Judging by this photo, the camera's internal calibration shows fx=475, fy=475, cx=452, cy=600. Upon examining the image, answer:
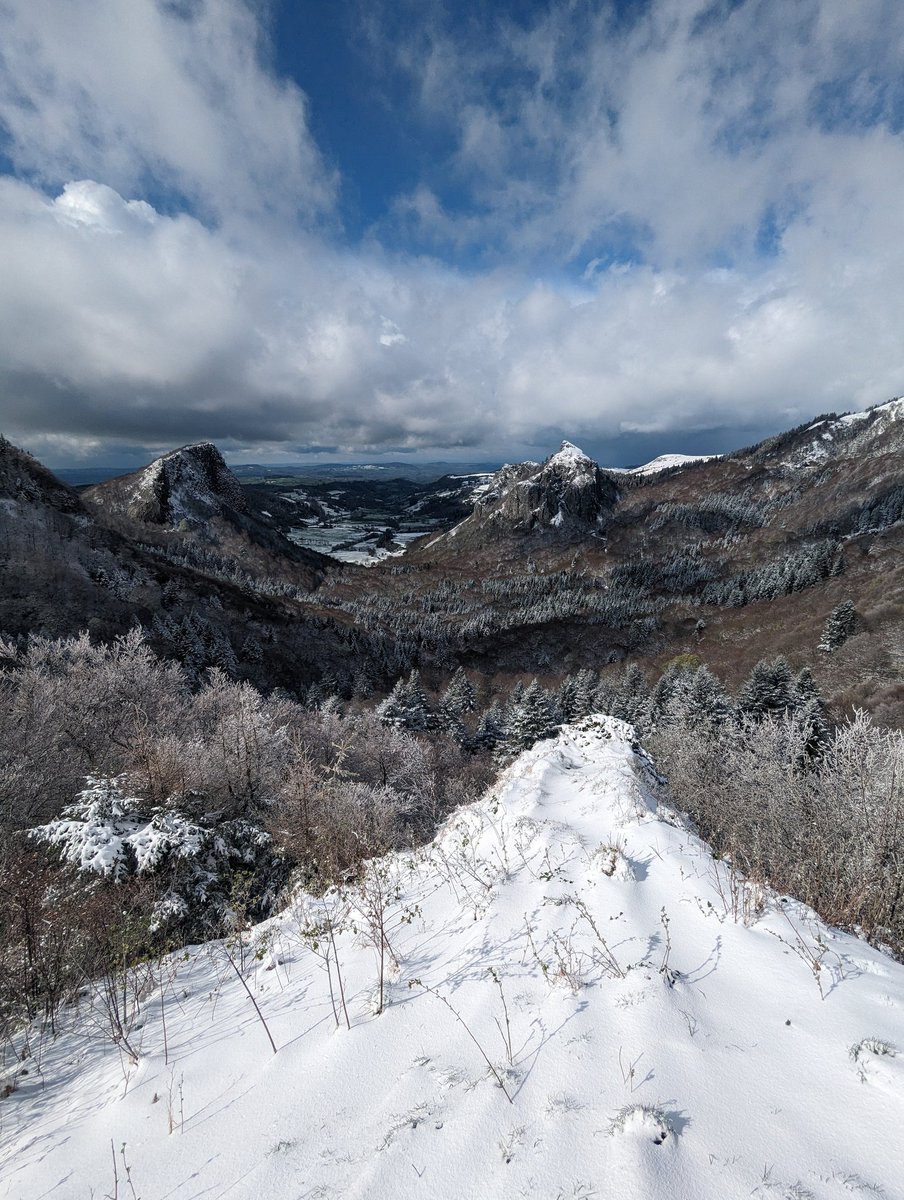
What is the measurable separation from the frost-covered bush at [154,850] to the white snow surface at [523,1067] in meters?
6.18

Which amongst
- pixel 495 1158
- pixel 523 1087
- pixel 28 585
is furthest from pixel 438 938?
pixel 28 585

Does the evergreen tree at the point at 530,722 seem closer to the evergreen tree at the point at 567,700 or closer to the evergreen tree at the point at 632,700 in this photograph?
the evergreen tree at the point at 632,700

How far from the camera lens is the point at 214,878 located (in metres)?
13.5

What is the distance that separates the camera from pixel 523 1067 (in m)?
4.06

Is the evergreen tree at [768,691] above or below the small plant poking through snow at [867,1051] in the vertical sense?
below

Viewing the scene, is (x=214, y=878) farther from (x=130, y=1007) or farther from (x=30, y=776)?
(x=30, y=776)

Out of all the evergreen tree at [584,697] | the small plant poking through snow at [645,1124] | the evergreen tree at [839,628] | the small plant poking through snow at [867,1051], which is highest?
the small plant poking through snow at [867,1051]

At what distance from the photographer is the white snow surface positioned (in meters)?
3.23

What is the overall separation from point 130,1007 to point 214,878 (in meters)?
7.54

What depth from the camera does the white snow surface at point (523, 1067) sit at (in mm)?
3229

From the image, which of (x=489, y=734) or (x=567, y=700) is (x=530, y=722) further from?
(x=567, y=700)

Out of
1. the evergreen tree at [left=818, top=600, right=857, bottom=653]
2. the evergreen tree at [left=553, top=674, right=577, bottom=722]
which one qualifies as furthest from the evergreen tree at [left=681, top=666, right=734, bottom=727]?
the evergreen tree at [left=818, top=600, right=857, bottom=653]

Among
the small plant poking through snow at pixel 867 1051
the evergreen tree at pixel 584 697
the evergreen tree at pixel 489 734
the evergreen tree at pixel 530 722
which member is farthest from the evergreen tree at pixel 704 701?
the small plant poking through snow at pixel 867 1051

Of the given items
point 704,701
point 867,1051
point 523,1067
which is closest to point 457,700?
point 704,701
